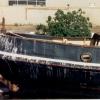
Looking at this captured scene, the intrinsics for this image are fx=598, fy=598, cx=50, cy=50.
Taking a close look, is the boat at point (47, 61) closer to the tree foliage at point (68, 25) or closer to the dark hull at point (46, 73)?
the dark hull at point (46, 73)

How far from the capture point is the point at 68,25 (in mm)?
29828

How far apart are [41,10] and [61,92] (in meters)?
12.4

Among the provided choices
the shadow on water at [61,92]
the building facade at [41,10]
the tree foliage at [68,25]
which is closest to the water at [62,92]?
the shadow on water at [61,92]

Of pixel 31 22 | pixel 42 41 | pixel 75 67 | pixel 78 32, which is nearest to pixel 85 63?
pixel 75 67

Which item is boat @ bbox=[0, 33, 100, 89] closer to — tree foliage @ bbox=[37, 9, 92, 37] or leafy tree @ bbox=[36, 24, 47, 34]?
tree foliage @ bbox=[37, 9, 92, 37]

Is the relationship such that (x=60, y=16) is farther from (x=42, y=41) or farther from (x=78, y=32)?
(x=42, y=41)

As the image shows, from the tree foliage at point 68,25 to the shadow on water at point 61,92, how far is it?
701 cm

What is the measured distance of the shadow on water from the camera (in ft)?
71.7

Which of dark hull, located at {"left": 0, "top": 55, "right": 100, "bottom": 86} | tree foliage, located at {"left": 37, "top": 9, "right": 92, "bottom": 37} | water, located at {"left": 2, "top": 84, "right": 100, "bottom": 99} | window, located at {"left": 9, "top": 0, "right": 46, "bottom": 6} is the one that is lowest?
water, located at {"left": 2, "top": 84, "right": 100, "bottom": 99}

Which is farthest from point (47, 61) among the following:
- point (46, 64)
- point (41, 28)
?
point (41, 28)

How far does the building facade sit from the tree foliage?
2.13 metres

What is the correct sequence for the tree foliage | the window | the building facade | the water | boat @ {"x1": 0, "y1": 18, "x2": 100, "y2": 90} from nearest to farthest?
1. boat @ {"x1": 0, "y1": 18, "x2": 100, "y2": 90}
2. the water
3. the tree foliage
4. the building facade
5. the window

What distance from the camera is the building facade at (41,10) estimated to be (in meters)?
33.7

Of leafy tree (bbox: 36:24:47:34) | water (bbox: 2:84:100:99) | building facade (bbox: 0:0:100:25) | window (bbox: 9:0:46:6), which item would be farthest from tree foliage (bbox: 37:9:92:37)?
water (bbox: 2:84:100:99)
